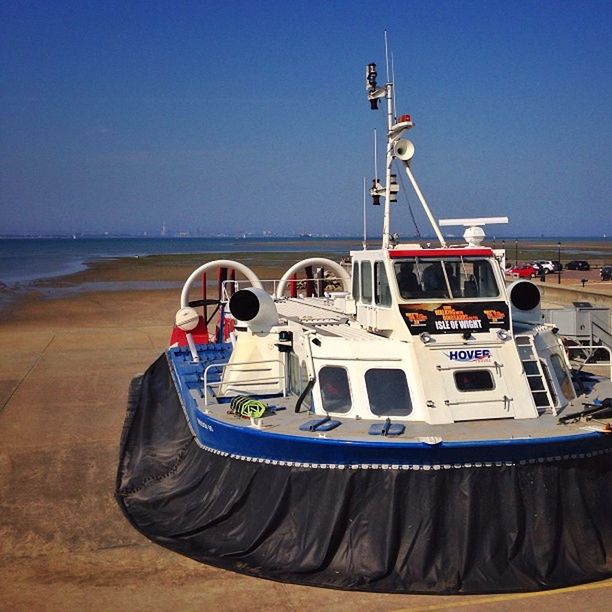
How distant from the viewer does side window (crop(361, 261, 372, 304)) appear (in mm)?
6715

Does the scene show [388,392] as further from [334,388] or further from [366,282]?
[366,282]

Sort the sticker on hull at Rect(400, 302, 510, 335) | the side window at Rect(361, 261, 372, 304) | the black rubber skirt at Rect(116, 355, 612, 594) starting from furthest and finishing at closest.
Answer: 1. the side window at Rect(361, 261, 372, 304)
2. the sticker on hull at Rect(400, 302, 510, 335)
3. the black rubber skirt at Rect(116, 355, 612, 594)

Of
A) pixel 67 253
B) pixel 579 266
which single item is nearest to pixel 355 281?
pixel 579 266

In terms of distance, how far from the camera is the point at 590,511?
17.0 ft

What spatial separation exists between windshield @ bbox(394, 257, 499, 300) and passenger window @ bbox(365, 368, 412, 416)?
0.76 metres

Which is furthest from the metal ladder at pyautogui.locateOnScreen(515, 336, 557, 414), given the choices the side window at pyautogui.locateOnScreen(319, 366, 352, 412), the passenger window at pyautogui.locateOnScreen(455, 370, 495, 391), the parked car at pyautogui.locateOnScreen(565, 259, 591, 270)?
the parked car at pyautogui.locateOnScreen(565, 259, 591, 270)

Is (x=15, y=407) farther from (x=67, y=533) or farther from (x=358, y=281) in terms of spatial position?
(x=358, y=281)

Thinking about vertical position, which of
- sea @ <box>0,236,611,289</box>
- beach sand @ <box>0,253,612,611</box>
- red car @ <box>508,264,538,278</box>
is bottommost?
sea @ <box>0,236,611,289</box>

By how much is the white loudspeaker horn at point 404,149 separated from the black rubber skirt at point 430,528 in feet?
11.3

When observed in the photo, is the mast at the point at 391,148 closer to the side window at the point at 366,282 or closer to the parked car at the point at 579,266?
the side window at the point at 366,282

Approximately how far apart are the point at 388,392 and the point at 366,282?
4.56ft

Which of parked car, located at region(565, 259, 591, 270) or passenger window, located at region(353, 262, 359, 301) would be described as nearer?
passenger window, located at region(353, 262, 359, 301)

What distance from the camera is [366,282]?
22.5 feet

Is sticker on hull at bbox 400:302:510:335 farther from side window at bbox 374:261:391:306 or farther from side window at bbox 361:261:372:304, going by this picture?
side window at bbox 361:261:372:304
